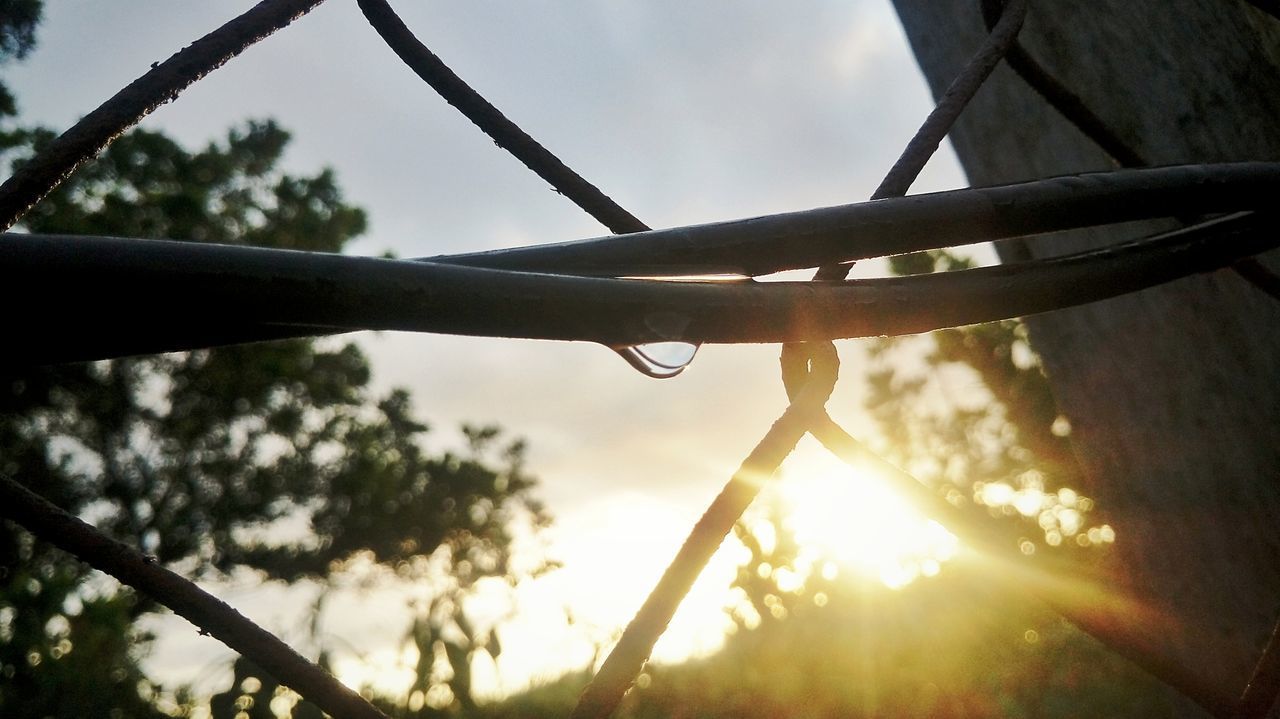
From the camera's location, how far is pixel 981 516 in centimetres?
63

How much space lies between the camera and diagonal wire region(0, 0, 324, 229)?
43 cm

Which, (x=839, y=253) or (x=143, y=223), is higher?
(x=143, y=223)

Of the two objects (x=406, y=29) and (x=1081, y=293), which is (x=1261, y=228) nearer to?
(x=1081, y=293)

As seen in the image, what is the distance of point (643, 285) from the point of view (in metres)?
0.35

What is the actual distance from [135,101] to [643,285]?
36cm

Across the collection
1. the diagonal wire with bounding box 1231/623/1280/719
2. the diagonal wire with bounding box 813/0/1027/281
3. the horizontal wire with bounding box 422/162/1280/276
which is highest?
the diagonal wire with bounding box 813/0/1027/281

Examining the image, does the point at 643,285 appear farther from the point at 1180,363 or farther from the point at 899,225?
the point at 1180,363

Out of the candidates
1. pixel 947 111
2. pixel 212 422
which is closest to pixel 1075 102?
pixel 947 111

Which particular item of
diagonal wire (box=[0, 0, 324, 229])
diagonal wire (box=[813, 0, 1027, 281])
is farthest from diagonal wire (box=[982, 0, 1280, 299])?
diagonal wire (box=[0, 0, 324, 229])

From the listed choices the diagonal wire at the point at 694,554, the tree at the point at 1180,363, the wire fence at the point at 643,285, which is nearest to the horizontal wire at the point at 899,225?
the wire fence at the point at 643,285

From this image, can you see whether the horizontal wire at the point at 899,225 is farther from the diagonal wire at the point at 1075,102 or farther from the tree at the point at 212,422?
the tree at the point at 212,422

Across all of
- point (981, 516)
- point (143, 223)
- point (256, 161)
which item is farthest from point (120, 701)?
point (256, 161)

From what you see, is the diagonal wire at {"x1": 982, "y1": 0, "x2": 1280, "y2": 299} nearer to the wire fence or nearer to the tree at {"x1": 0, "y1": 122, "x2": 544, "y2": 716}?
the wire fence

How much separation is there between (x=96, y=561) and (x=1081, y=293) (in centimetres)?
67
